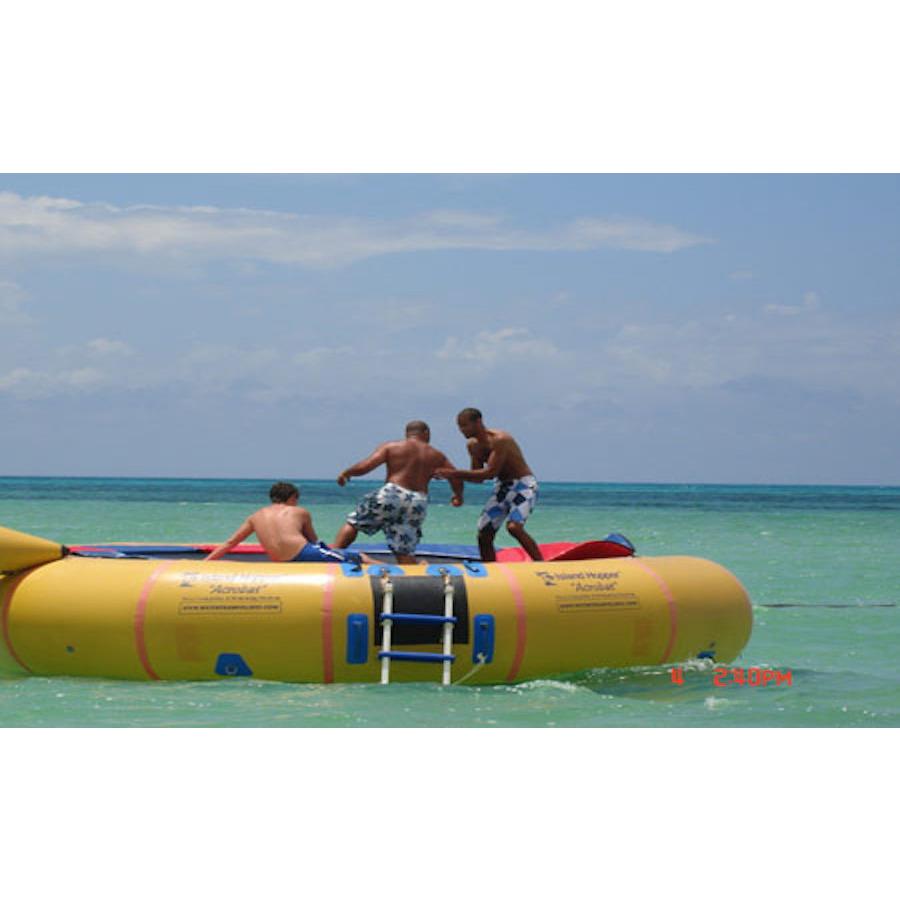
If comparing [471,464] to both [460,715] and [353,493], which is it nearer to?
[460,715]

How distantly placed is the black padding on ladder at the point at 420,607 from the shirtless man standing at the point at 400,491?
37.2 inches

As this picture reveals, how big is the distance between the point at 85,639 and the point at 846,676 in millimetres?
5507

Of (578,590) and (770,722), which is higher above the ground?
(578,590)

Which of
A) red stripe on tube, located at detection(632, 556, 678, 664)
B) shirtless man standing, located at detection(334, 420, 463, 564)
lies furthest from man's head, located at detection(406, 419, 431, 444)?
red stripe on tube, located at detection(632, 556, 678, 664)

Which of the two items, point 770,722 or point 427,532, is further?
point 427,532

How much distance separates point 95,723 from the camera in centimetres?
713

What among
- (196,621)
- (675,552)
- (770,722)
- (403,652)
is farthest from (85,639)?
(675,552)

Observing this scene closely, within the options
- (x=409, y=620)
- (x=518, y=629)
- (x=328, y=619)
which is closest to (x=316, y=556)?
(x=328, y=619)

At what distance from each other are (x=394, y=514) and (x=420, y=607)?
1135mm

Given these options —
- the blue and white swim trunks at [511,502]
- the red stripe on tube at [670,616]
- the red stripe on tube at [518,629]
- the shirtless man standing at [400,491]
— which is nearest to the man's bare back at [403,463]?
the shirtless man standing at [400,491]

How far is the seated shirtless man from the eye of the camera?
28.2ft

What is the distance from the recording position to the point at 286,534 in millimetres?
8664
